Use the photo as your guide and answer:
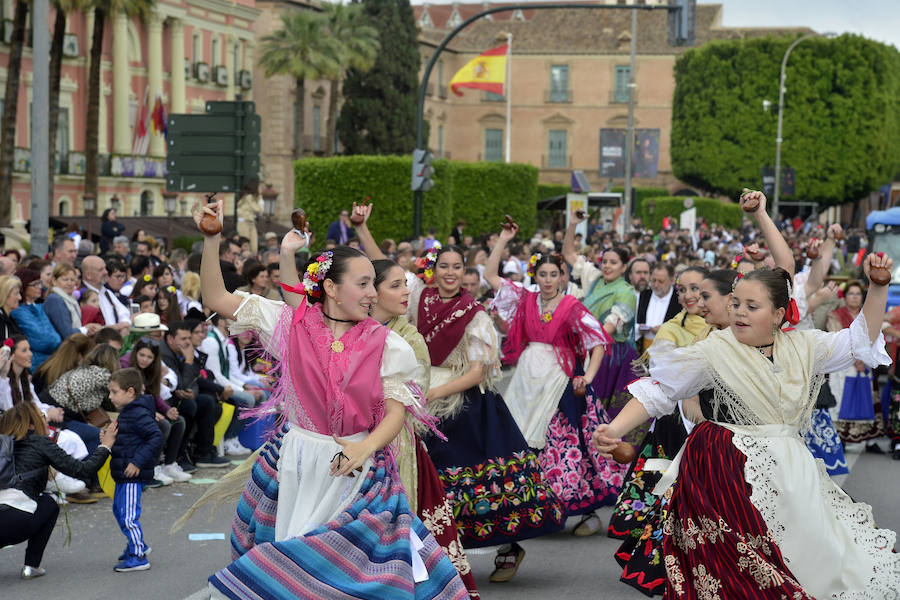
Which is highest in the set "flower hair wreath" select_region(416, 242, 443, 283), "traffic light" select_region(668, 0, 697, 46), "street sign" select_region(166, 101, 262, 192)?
"traffic light" select_region(668, 0, 697, 46)

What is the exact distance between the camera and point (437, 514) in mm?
5945

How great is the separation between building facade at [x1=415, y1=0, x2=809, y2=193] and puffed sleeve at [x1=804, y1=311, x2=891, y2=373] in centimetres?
7710

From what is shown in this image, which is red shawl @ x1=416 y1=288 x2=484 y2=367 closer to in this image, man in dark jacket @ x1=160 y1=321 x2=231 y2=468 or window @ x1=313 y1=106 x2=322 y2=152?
man in dark jacket @ x1=160 y1=321 x2=231 y2=468

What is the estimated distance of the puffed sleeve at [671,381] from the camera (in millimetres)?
5082

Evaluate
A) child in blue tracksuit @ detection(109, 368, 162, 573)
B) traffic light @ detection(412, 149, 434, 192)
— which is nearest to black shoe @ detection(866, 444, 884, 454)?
child in blue tracksuit @ detection(109, 368, 162, 573)

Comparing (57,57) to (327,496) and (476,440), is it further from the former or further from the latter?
(327,496)

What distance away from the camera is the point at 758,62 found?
69.5m

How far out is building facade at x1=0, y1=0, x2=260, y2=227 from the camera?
4253cm

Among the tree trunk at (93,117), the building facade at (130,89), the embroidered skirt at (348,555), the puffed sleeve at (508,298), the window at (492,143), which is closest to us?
the embroidered skirt at (348,555)

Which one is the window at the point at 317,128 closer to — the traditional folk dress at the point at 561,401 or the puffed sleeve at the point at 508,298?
the puffed sleeve at the point at 508,298

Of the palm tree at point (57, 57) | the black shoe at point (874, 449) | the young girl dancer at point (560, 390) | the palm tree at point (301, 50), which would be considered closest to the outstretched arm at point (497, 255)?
the young girl dancer at point (560, 390)

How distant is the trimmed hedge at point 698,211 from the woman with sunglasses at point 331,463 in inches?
2009

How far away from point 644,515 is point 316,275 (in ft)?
9.56

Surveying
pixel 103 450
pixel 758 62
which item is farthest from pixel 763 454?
pixel 758 62
